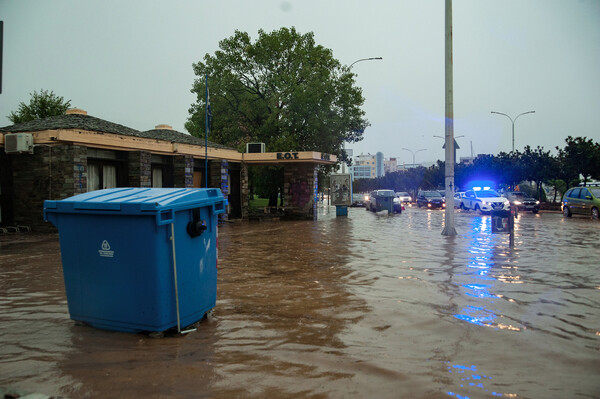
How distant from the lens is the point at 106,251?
15.5 feet

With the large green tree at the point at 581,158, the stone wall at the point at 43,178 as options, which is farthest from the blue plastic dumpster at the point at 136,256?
the large green tree at the point at 581,158

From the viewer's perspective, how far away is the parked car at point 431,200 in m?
38.8

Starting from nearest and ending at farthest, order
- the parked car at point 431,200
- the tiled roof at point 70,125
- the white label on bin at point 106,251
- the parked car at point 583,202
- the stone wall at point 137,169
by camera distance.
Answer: the white label on bin at point 106,251 → the tiled roof at point 70,125 → the stone wall at point 137,169 → the parked car at point 583,202 → the parked car at point 431,200

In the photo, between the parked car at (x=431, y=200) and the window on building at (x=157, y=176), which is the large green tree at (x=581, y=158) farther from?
the window on building at (x=157, y=176)

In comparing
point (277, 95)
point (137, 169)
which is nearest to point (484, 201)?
point (277, 95)

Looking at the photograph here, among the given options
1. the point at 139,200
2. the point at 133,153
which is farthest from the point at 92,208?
the point at 133,153

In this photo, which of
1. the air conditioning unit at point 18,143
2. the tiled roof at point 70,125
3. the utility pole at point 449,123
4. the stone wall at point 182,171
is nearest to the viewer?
the air conditioning unit at point 18,143

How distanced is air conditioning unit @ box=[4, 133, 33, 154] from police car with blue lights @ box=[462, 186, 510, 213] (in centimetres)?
2420

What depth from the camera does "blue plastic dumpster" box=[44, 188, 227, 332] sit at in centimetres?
454

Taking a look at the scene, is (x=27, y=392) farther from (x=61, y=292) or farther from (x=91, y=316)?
(x=61, y=292)

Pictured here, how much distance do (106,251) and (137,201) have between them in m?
0.66

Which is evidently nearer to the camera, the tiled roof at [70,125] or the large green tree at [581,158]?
the tiled roof at [70,125]

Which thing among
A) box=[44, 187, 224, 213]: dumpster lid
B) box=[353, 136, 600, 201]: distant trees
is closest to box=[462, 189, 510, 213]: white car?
box=[353, 136, 600, 201]: distant trees

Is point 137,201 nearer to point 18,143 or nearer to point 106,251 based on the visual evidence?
point 106,251
